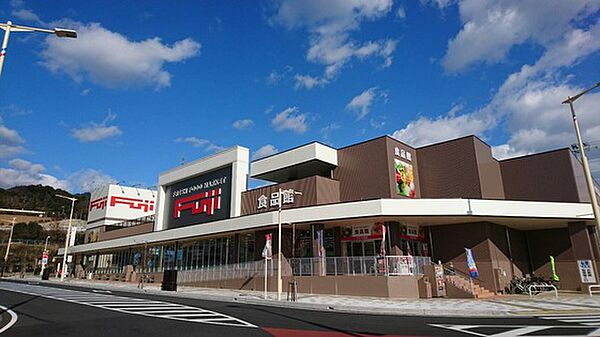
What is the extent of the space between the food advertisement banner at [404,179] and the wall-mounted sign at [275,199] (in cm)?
765

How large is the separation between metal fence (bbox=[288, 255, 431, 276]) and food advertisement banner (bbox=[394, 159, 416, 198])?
6124 millimetres

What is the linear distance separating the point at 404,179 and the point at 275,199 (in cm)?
983

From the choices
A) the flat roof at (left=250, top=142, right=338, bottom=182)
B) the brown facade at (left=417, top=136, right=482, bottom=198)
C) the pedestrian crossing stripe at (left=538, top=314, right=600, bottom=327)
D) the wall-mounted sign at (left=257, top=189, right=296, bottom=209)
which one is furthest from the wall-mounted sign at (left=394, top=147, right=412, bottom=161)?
the pedestrian crossing stripe at (left=538, top=314, right=600, bottom=327)

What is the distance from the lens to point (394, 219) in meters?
25.1

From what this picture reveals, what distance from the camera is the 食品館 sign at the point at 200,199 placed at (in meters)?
35.6

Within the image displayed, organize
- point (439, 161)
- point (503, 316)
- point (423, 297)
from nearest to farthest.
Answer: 1. point (503, 316)
2. point (423, 297)
3. point (439, 161)

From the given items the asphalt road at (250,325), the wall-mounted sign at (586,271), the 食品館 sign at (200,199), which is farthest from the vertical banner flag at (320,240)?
the wall-mounted sign at (586,271)

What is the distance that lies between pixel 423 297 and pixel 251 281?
41.6 feet

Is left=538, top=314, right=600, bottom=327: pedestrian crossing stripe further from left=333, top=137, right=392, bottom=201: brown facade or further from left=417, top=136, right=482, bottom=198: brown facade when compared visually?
left=417, top=136, right=482, bottom=198: brown facade

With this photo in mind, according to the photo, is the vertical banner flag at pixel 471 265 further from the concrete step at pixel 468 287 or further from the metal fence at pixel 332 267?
the metal fence at pixel 332 267

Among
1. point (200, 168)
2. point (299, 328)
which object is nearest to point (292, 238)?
point (200, 168)

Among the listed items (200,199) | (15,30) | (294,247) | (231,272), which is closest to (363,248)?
(294,247)

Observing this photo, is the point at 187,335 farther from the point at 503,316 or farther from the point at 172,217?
the point at 172,217

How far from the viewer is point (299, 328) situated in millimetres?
11297
